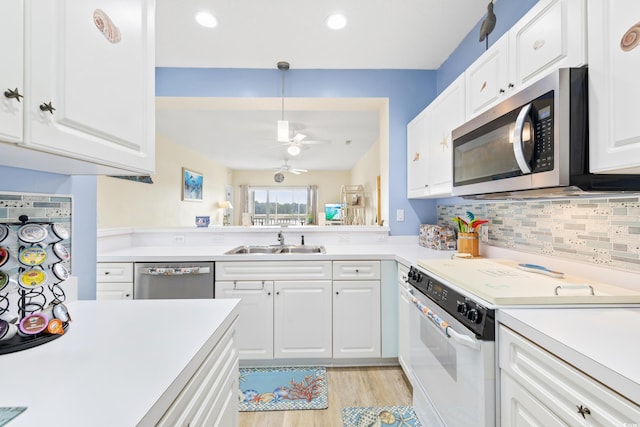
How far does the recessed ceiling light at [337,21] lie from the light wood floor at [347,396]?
252cm

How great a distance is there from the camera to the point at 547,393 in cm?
79

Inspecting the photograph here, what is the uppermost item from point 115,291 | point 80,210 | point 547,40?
point 547,40

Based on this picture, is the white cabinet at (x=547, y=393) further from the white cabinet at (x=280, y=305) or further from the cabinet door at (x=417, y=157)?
the cabinet door at (x=417, y=157)

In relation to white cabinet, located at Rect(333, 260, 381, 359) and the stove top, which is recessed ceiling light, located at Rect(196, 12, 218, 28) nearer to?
white cabinet, located at Rect(333, 260, 381, 359)

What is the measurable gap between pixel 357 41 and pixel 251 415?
2.71 m

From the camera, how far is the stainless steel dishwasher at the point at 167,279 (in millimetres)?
2064

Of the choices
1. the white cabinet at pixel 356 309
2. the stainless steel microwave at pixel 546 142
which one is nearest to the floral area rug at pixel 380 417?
the white cabinet at pixel 356 309

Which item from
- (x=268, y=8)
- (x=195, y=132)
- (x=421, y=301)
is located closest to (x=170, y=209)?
(x=195, y=132)

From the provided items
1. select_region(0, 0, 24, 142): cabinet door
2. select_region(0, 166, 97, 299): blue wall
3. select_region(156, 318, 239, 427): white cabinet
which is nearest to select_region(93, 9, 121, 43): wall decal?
select_region(0, 0, 24, 142): cabinet door

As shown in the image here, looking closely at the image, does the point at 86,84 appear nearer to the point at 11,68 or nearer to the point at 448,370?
the point at 11,68

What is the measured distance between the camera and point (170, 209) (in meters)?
5.05

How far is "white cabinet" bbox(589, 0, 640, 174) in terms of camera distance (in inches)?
32.1

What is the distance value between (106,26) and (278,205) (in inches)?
344

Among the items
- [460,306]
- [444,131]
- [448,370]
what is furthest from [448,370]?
[444,131]
